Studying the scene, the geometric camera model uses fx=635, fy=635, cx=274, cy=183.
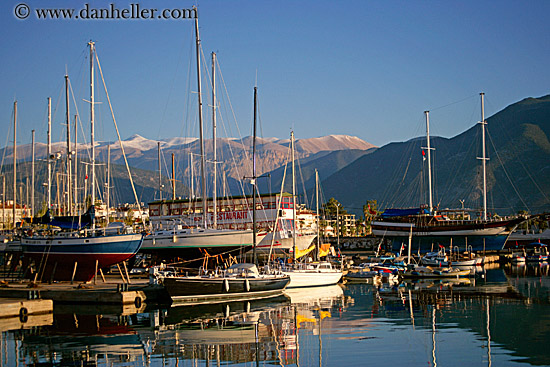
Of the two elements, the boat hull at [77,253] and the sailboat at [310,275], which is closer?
the boat hull at [77,253]

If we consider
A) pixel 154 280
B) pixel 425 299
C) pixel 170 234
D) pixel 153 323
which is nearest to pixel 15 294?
pixel 154 280

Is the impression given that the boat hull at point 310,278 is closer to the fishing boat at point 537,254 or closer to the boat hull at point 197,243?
the boat hull at point 197,243

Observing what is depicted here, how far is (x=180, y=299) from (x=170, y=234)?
80.4 ft

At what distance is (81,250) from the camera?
47562mm

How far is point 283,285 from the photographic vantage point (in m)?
48.2

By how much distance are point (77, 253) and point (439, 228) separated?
7707 centimetres

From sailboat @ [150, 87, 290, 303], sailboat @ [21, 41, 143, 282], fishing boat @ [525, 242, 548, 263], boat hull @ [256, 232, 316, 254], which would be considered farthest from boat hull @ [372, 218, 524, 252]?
sailboat @ [21, 41, 143, 282]

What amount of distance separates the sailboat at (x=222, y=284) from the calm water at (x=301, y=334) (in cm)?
81

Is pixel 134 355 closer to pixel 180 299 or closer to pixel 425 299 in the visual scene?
pixel 180 299

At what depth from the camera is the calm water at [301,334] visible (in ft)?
85.4

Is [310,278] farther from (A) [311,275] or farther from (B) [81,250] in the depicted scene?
(B) [81,250]

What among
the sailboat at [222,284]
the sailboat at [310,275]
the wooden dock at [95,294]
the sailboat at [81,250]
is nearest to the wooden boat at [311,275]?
the sailboat at [310,275]

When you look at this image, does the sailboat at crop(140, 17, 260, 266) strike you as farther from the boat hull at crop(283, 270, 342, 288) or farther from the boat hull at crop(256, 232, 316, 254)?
the boat hull at crop(283, 270, 342, 288)

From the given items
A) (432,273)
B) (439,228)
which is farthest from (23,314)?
(439,228)
